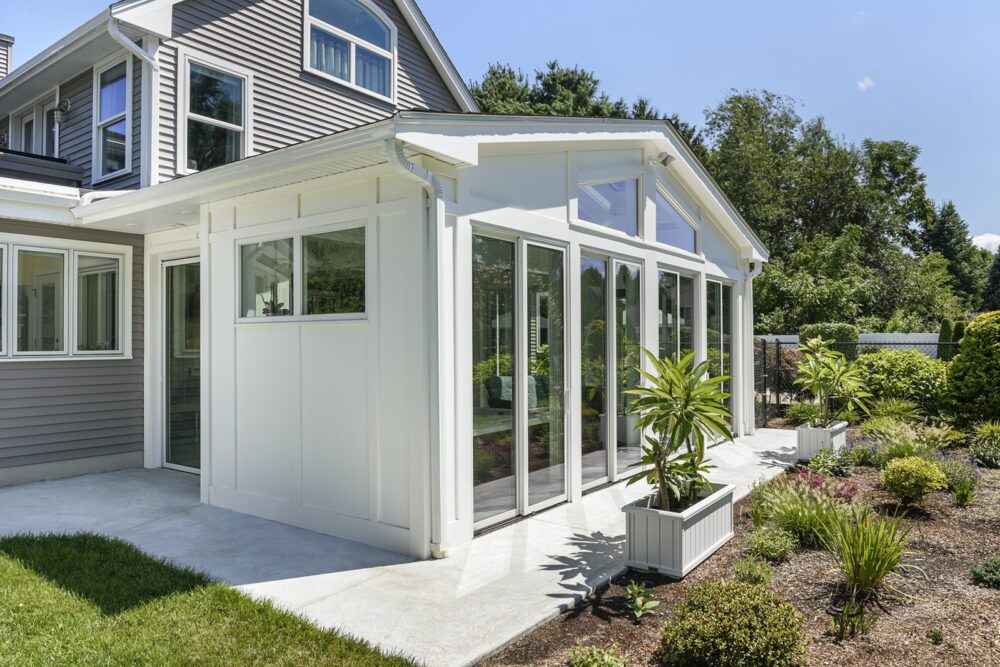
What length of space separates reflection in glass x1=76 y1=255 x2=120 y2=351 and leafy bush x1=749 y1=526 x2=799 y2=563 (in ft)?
24.7

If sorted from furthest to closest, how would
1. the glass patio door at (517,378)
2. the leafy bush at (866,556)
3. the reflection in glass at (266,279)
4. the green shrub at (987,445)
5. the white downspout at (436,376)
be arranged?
1. the green shrub at (987,445)
2. the reflection in glass at (266,279)
3. the glass patio door at (517,378)
4. the white downspout at (436,376)
5. the leafy bush at (866,556)

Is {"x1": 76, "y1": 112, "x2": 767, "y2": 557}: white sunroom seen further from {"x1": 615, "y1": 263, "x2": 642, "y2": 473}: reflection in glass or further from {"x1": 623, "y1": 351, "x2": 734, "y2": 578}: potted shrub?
{"x1": 623, "y1": 351, "x2": 734, "y2": 578}: potted shrub

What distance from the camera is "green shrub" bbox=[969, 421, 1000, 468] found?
762cm

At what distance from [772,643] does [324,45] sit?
1031 centimetres

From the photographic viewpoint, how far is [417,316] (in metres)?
4.63

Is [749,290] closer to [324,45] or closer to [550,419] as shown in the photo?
[550,419]

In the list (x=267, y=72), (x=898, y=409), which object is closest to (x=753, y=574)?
(x=898, y=409)

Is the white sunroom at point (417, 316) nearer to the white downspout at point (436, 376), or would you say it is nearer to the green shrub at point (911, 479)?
the white downspout at point (436, 376)

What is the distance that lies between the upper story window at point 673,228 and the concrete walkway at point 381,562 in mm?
3288

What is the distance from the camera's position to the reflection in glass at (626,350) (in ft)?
23.1

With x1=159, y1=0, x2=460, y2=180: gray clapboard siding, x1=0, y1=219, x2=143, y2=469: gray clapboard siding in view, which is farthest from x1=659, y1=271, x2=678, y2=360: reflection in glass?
x1=0, y1=219, x2=143, y2=469: gray clapboard siding

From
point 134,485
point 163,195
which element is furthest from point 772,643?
point 134,485

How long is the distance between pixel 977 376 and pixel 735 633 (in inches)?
334

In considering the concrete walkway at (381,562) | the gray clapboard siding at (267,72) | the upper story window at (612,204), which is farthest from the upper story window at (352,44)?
the concrete walkway at (381,562)
